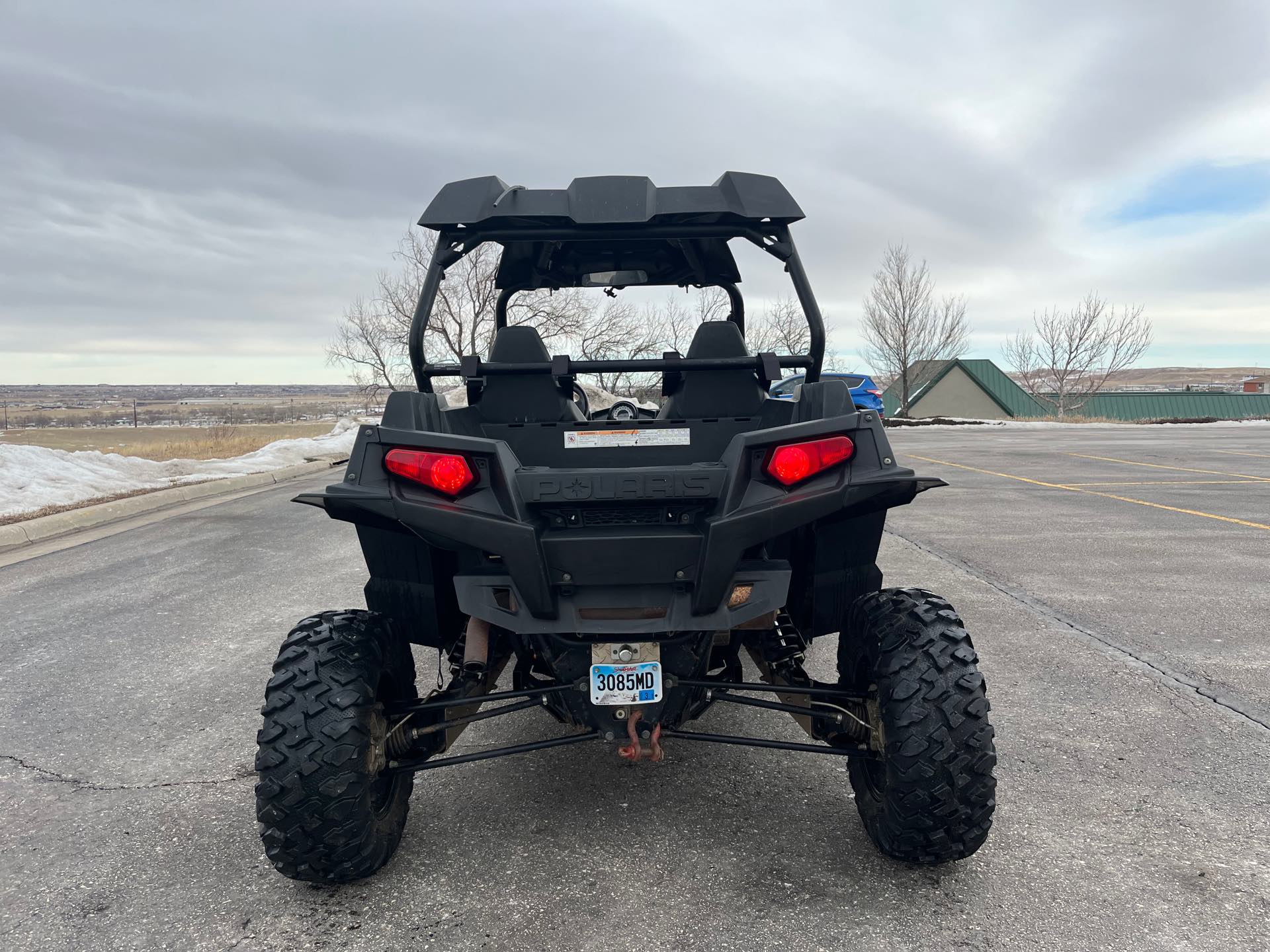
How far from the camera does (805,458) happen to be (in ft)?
7.89

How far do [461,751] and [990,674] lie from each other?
259cm

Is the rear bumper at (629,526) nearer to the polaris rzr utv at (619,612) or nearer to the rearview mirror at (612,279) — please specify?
the polaris rzr utv at (619,612)

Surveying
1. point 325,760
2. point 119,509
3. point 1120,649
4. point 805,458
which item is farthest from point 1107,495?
point 119,509

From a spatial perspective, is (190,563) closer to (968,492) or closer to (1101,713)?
(1101,713)

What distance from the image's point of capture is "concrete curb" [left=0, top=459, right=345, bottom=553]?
8.86 meters

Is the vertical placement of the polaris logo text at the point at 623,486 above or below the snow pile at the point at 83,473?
above

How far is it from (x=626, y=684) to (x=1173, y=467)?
1435 centimetres

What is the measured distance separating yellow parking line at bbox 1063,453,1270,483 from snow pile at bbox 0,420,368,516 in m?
12.3

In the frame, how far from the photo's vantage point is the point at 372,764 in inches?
96.8

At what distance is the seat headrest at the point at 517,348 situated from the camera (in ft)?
10.8

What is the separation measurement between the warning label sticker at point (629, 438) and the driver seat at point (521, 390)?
1.18 feet

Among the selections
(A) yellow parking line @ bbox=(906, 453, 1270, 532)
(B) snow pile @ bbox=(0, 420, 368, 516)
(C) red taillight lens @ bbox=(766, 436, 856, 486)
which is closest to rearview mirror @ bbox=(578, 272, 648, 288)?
(C) red taillight lens @ bbox=(766, 436, 856, 486)

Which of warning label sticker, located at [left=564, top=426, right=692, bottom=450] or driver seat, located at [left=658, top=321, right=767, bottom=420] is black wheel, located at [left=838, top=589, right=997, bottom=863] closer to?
warning label sticker, located at [left=564, top=426, right=692, bottom=450]

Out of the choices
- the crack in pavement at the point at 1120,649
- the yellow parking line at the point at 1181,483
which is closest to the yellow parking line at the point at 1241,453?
the yellow parking line at the point at 1181,483
